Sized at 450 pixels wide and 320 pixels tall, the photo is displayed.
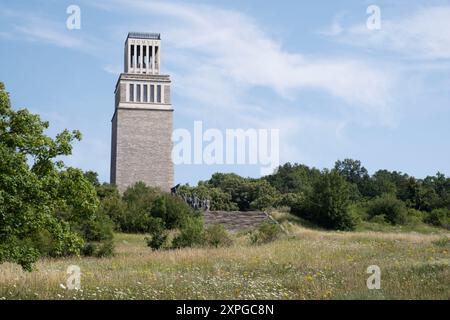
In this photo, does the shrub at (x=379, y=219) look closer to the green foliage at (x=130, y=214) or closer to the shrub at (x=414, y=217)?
the shrub at (x=414, y=217)

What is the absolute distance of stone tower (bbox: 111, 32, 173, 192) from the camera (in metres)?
73.7

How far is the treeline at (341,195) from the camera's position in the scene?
51.2 metres

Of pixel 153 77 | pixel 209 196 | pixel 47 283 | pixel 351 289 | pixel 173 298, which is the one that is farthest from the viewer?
pixel 153 77

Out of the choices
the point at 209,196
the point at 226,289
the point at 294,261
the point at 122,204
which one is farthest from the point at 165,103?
the point at 226,289

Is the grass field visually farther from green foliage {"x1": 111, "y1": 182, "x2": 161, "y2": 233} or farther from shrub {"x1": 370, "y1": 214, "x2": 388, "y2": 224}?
shrub {"x1": 370, "y1": 214, "x2": 388, "y2": 224}

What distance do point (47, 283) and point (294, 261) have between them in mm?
8248

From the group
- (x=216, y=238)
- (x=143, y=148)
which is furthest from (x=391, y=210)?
(x=143, y=148)

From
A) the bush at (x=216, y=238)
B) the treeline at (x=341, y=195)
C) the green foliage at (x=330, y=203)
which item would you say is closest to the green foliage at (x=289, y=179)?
the treeline at (x=341, y=195)

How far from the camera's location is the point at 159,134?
249 ft

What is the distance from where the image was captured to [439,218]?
54062mm

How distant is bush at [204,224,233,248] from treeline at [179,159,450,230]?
65.4 feet

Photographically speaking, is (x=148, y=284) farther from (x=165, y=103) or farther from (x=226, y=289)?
(x=165, y=103)

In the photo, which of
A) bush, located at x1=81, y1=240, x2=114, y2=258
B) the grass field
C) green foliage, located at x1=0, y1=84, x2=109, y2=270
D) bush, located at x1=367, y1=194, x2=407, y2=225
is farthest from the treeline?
green foliage, located at x1=0, y1=84, x2=109, y2=270

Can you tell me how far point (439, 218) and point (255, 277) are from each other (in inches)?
1561
